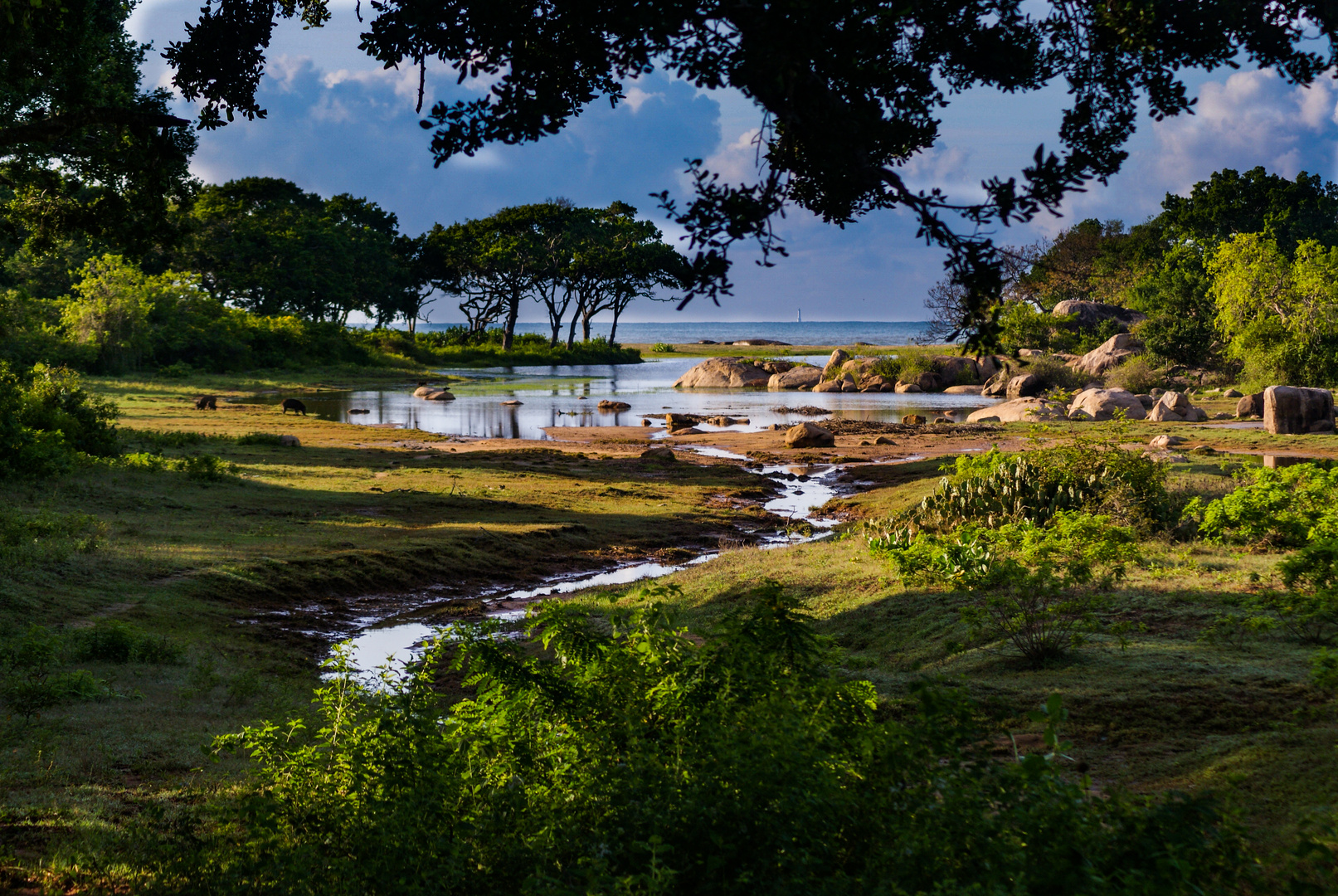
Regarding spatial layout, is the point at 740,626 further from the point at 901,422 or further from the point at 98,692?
the point at 901,422

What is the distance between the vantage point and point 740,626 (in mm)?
5211

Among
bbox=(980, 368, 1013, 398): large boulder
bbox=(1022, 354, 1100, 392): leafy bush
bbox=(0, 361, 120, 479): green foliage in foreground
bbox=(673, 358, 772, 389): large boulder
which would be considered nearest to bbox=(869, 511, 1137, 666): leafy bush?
bbox=(0, 361, 120, 479): green foliage in foreground

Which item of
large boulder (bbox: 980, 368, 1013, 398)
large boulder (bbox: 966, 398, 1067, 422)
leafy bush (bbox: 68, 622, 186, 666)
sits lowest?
leafy bush (bbox: 68, 622, 186, 666)

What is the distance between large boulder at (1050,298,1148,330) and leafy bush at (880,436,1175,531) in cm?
4907

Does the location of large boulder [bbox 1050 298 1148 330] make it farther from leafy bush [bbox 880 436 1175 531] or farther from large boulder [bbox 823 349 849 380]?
leafy bush [bbox 880 436 1175 531]

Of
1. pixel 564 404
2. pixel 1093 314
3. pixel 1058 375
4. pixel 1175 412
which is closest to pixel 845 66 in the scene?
pixel 1175 412

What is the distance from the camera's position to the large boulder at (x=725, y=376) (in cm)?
6047

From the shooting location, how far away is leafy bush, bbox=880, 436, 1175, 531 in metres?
11.9

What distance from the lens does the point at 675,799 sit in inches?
156

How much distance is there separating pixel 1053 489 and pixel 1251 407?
2497cm

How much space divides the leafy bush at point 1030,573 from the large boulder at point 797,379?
4820 cm

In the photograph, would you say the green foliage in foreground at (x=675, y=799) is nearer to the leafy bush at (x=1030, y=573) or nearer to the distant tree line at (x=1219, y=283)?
the leafy bush at (x=1030, y=573)

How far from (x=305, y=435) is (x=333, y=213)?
190 feet

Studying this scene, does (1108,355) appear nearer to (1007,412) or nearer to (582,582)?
(1007,412)
